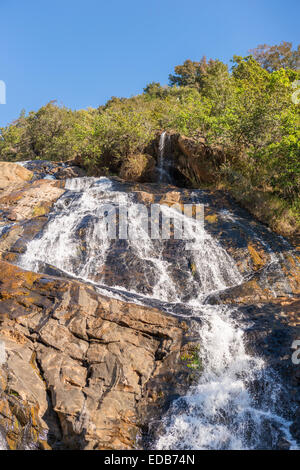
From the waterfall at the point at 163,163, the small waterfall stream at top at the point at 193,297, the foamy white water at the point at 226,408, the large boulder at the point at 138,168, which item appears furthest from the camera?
the waterfall at the point at 163,163

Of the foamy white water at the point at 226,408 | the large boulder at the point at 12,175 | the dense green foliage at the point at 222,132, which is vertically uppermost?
the dense green foliage at the point at 222,132

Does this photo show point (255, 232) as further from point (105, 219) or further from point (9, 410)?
point (9, 410)

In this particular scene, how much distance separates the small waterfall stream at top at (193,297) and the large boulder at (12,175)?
9.92 ft

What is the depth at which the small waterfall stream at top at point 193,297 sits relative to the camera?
18.3 feet

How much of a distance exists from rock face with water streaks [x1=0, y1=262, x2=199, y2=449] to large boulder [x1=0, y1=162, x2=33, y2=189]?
399 inches

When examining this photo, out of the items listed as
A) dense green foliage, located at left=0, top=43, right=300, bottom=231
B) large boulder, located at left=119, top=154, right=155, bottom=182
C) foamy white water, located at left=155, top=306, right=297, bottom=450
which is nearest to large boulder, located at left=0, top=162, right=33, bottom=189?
dense green foliage, located at left=0, top=43, right=300, bottom=231

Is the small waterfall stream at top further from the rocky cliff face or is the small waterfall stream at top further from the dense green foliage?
the dense green foliage

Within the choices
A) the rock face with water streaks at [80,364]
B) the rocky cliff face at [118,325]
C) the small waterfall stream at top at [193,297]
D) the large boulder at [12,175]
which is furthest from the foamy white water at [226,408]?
the large boulder at [12,175]

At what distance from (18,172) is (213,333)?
14497 mm

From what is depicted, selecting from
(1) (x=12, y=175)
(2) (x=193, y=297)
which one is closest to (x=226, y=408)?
(2) (x=193, y=297)

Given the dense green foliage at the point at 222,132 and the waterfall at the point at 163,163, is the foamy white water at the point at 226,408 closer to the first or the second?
the dense green foliage at the point at 222,132

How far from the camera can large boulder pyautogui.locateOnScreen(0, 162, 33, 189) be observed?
16.7 metres

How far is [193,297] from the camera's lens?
9.40 m
